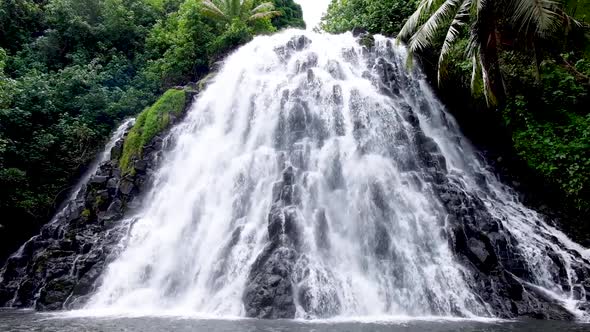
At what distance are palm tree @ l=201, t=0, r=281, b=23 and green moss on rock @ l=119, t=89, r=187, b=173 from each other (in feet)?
24.3

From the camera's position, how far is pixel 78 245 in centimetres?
1471

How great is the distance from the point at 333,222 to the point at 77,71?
51.8ft

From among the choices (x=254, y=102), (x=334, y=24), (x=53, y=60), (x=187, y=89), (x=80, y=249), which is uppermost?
(x=334, y=24)

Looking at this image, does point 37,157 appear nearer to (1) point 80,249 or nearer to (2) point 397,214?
(1) point 80,249

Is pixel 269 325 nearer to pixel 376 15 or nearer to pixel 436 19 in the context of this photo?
pixel 436 19

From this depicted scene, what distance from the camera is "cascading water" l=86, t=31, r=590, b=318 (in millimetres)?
10906

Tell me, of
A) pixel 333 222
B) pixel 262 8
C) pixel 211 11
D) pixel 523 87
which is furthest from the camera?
pixel 262 8

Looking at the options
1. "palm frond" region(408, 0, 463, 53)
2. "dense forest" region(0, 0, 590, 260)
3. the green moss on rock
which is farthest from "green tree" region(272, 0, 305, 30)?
"palm frond" region(408, 0, 463, 53)

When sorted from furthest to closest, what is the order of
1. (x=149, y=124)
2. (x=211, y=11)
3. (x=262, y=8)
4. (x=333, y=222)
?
(x=262, y=8) → (x=211, y=11) → (x=149, y=124) → (x=333, y=222)

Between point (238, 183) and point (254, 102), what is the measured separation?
14.4 ft

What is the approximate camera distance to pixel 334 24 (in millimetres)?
28734

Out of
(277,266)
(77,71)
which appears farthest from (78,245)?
(77,71)

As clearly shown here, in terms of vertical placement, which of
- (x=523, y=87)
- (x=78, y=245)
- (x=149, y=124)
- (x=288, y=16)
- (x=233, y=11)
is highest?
(x=288, y=16)

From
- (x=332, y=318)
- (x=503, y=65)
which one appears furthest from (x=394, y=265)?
(x=503, y=65)
